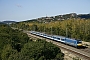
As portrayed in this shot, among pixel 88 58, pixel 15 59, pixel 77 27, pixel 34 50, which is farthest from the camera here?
pixel 77 27

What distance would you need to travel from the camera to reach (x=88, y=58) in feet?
106

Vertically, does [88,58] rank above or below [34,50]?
below

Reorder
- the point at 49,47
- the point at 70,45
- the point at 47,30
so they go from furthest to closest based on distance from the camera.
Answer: the point at 47,30 → the point at 70,45 → the point at 49,47

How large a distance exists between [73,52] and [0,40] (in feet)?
57.6

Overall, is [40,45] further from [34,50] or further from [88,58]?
[88,58]

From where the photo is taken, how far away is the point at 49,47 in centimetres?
2788

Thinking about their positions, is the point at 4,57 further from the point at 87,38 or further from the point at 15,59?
the point at 87,38

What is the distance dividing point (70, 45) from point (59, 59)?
75.0 feet

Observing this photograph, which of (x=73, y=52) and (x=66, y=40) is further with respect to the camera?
(x=66, y=40)

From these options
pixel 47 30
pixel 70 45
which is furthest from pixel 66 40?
pixel 47 30

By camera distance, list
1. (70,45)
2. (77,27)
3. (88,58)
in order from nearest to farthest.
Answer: (88,58)
(70,45)
(77,27)

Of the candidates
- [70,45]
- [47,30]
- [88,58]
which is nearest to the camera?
[88,58]

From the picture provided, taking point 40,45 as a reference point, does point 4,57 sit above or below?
below

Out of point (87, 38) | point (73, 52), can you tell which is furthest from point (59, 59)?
point (87, 38)
